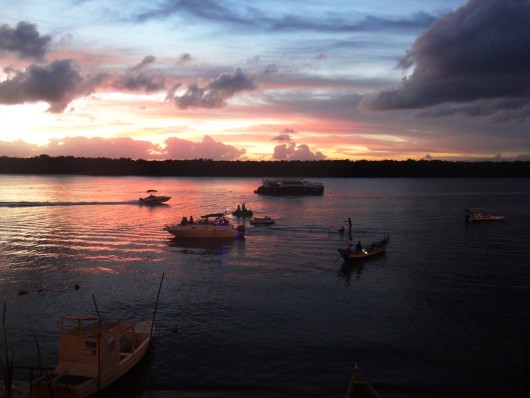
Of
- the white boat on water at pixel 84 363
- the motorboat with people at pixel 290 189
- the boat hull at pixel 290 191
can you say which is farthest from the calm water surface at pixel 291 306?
the motorboat with people at pixel 290 189

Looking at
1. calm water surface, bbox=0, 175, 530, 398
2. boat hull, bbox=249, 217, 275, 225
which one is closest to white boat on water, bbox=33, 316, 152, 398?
calm water surface, bbox=0, 175, 530, 398

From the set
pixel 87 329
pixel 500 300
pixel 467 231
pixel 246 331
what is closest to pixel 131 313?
pixel 246 331

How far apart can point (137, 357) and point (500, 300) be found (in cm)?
2419

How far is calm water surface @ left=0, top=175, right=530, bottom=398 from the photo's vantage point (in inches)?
861

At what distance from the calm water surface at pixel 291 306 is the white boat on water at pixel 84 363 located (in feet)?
10.3

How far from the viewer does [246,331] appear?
2675 cm

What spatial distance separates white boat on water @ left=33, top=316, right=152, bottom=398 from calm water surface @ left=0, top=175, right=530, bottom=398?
313 cm

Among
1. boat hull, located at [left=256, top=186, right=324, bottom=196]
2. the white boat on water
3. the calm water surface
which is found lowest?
the calm water surface

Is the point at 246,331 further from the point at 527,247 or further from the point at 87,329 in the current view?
the point at 527,247

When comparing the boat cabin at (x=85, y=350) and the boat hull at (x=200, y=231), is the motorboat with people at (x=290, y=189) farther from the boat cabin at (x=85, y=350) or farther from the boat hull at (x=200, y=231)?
the boat cabin at (x=85, y=350)

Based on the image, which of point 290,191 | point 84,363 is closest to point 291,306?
point 84,363

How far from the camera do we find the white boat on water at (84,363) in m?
17.2

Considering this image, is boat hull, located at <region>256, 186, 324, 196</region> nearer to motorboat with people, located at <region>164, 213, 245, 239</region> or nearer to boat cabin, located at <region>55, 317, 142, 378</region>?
motorboat with people, located at <region>164, 213, 245, 239</region>

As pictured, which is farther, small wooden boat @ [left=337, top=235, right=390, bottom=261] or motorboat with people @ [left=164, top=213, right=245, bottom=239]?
motorboat with people @ [left=164, top=213, right=245, bottom=239]
